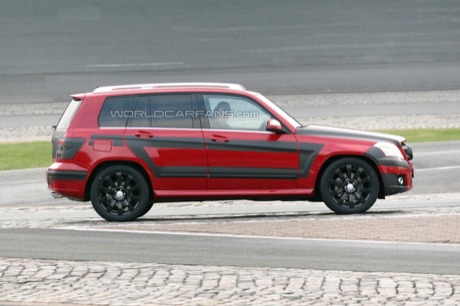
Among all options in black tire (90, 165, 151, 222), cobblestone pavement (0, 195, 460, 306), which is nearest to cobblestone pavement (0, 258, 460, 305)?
cobblestone pavement (0, 195, 460, 306)

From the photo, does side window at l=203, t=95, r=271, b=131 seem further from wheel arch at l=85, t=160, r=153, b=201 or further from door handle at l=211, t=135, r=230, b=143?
wheel arch at l=85, t=160, r=153, b=201

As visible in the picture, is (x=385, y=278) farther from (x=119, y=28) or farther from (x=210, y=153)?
(x=119, y=28)

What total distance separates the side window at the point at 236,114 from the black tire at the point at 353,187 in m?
0.96

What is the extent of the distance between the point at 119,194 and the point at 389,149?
3.04m

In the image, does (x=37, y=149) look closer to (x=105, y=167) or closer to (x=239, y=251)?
(x=105, y=167)

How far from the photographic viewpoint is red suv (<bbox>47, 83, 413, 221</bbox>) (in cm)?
1603

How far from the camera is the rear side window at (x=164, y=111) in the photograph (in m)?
16.2

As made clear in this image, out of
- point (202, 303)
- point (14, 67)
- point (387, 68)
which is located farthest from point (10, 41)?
point (202, 303)

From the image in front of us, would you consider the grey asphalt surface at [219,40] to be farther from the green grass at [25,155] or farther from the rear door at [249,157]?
the rear door at [249,157]

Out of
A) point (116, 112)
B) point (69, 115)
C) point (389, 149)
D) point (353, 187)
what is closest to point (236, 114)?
point (116, 112)

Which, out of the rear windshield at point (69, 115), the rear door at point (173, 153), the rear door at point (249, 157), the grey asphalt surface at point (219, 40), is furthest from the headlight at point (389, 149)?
the grey asphalt surface at point (219, 40)

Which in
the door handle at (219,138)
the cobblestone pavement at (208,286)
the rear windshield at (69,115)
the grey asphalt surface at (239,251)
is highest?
the rear windshield at (69,115)

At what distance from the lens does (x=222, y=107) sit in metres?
16.3

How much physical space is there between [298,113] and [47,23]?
448 inches
